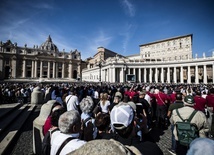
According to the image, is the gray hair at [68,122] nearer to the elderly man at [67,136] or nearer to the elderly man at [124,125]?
the elderly man at [67,136]

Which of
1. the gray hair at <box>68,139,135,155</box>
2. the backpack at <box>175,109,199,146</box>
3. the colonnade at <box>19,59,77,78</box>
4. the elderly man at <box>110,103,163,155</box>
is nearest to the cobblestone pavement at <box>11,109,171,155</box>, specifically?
the backpack at <box>175,109,199,146</box>

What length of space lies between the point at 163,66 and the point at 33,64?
65.2 meters

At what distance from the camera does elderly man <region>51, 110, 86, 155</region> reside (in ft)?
5.17

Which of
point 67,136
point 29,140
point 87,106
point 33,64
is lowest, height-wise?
point 29,140

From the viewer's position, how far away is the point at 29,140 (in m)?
5.00

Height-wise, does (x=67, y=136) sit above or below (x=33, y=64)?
below

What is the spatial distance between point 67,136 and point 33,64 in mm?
77078

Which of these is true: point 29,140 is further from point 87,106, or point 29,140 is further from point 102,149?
point 102,149

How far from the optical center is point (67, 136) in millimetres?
1752

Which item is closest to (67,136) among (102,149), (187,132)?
(102,149)

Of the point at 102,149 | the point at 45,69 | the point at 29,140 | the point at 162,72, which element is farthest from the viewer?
the point at 45,69

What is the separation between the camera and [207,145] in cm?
118

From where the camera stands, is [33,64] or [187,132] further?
[33,64]

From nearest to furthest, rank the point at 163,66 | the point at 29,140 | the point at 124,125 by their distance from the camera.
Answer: the point at 124,125
the point at 29,140
the point at 163,66
